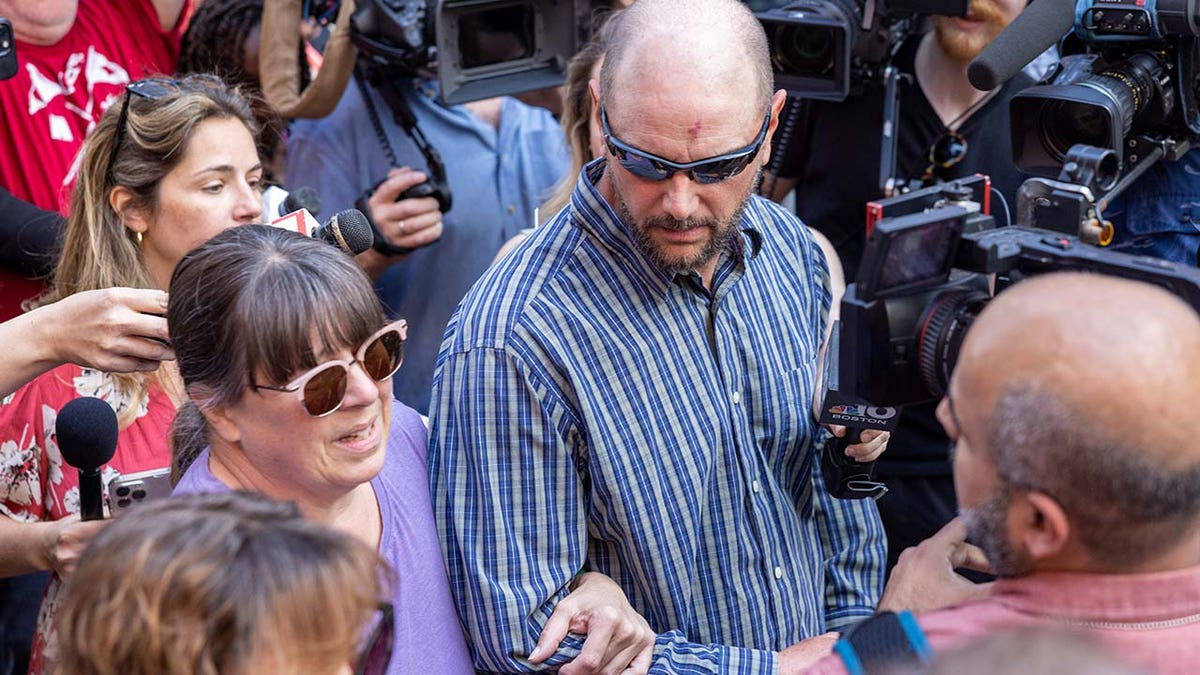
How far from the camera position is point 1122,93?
2891 mm

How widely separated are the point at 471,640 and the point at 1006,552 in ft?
3.44

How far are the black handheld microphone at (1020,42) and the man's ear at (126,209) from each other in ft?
6.06

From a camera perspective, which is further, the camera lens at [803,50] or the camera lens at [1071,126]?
the camera lens at [803,50]

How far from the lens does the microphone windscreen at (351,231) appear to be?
2.59 m

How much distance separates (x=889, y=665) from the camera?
1.66 m

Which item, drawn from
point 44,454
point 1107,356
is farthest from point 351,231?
point 1107,356

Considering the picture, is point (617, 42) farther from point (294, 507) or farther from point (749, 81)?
point (294, 507)

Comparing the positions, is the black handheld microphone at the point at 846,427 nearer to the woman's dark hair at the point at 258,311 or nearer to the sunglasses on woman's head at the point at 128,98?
the woman's dark hair at the point at 258,311

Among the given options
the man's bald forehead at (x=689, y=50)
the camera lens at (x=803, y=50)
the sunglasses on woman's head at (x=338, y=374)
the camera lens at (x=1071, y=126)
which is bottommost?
the sunglasses on woman's head at (x=338, y=374)

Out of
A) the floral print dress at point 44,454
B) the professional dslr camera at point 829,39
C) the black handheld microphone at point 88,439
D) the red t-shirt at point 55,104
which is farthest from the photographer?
the red t-shirt at point 55,104

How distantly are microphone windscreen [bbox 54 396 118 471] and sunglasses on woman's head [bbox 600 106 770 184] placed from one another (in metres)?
1.00

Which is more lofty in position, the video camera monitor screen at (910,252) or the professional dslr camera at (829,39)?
the professional dslr camera at (829,39)

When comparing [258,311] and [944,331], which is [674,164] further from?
[258,311]

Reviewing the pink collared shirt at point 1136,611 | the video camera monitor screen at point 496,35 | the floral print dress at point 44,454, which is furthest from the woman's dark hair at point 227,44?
the pink collared shirt at point 1136,611
